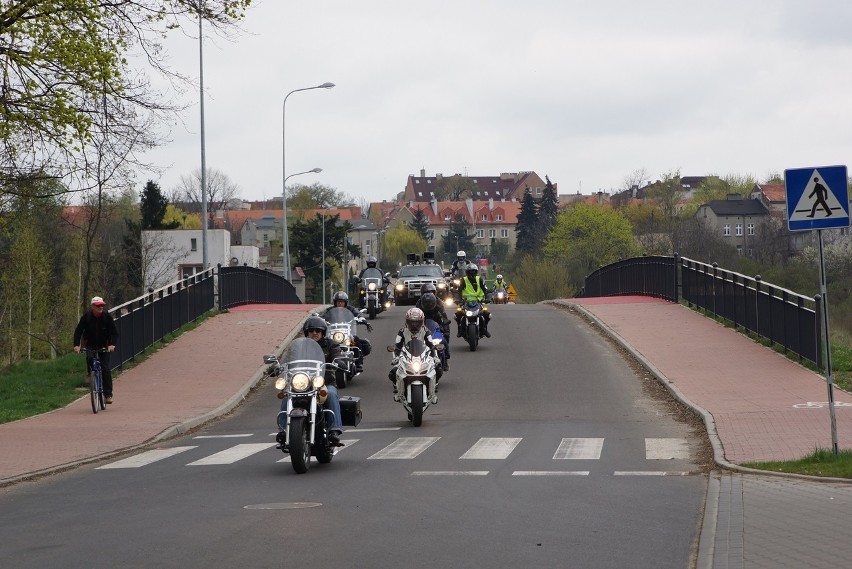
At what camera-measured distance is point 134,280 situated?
82875mm

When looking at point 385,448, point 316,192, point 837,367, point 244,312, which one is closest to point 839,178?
point 385,448

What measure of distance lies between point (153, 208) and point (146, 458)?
8652cm

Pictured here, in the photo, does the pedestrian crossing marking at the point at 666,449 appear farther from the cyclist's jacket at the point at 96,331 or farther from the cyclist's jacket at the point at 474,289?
the cyclist's jacket at the point at 474,289

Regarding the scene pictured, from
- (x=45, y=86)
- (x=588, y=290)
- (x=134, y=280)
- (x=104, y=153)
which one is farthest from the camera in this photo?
(x=134, y=280)

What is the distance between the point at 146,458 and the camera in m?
14.8

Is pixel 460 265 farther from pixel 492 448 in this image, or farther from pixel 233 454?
pixel 233 454

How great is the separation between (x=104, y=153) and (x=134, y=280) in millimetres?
61593

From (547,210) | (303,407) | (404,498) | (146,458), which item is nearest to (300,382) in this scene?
(303,407)

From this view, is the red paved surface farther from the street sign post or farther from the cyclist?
the cyclist

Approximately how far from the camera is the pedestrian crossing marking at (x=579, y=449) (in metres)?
13.9

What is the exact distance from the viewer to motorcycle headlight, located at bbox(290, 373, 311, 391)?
1277cm

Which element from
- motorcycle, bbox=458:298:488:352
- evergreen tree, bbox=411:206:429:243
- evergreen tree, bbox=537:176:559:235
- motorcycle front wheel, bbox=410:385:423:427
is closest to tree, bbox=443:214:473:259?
evergreen tree, bbox=411:206:429:243

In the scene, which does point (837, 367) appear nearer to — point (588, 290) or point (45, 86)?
point (45, 86)

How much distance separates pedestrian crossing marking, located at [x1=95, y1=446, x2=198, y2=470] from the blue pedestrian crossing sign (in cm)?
753
